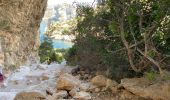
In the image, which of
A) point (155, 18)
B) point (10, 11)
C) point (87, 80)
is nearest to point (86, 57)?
point (87, 80)

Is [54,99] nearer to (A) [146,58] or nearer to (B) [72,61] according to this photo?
(A) [146,58]

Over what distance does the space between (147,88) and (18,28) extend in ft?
34.3

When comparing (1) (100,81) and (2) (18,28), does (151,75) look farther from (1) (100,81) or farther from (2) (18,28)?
(2) (18,28)

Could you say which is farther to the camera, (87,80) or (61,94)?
(87,80)

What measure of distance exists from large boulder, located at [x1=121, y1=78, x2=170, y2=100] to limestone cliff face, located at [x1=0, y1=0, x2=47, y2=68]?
8041mm

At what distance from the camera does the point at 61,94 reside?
7148 mm

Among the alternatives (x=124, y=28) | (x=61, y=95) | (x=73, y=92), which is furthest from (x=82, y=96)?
(x=124, y=28)

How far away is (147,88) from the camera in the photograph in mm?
6262

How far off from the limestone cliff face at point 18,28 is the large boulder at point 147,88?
804 cm

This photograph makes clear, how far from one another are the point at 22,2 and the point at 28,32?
8.43ft

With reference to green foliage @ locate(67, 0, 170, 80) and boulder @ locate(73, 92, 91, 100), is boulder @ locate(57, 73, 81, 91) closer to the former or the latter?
boulder @ locate(73, 92, 91, 100)

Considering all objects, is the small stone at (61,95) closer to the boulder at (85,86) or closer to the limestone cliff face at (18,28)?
the boulder at (85,86)

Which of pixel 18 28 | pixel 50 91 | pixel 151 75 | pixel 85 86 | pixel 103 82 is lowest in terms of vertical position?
pixel 50 91

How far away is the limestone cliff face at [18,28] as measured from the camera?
14.1 metres
